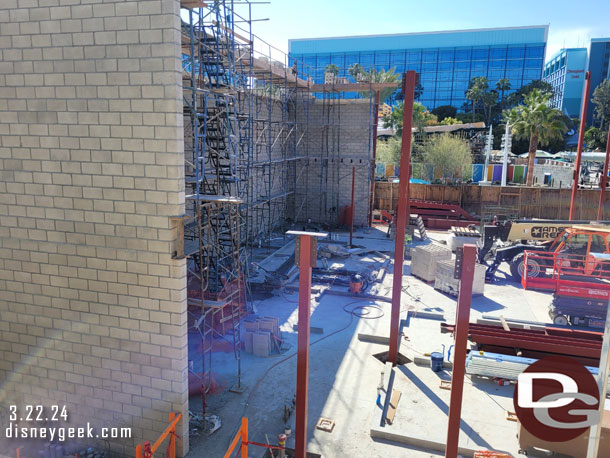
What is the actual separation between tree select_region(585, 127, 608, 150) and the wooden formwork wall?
26459 millimetres

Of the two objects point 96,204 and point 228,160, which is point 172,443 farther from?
point 228,160

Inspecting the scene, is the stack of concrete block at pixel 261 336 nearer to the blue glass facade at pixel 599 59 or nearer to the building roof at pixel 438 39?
the building roof at pixel 438 39

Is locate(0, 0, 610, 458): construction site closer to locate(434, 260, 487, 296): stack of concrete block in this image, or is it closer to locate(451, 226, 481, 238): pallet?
locate(434, 260, 487, 296): stack of concrete block

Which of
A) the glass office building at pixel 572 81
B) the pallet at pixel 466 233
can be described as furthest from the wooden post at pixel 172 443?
the glass office building at pixel 572 81

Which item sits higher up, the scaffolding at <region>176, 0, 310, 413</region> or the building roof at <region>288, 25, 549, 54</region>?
the building roof at <region>288, 25, 549, 54</region>

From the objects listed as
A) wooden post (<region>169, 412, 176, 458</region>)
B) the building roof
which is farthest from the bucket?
the building roof

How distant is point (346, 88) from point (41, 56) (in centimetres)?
1703

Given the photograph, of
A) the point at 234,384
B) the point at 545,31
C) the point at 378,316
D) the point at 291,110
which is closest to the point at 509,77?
the point at 545,31

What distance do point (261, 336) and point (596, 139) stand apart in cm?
5312

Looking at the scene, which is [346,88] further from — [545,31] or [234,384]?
[545,31]

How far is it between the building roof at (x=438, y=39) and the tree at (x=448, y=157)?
146 feet

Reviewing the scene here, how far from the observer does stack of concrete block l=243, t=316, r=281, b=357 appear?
10.8 m

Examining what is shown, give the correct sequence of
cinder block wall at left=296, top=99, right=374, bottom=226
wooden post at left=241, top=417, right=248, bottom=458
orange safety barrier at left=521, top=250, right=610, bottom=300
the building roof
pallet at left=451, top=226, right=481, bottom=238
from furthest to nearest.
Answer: the building roof < cinder block wall at left=296, top=99, right=374, bottom=226 < pallet at left=451, top=226, right=481, bottom=238 < orange safety barrier at left=521, top=250, right=610, bottom=300 < wooden post at left=241, top=417, right=248, bottom=458

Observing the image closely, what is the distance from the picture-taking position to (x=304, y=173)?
2584 cm
